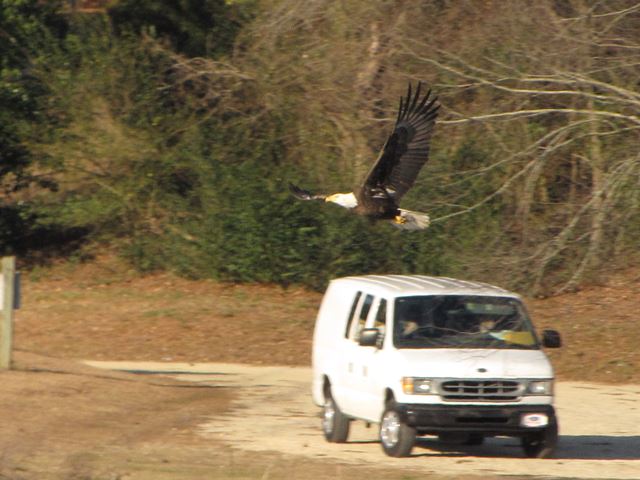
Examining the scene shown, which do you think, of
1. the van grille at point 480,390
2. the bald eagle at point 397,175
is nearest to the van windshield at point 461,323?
the van grille at point 480,390

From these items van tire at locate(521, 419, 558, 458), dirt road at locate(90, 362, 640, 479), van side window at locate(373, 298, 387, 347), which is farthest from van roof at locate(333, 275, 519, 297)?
dirt road at locate(90, 362, 640, 479)

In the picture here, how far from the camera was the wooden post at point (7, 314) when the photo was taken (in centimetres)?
1380

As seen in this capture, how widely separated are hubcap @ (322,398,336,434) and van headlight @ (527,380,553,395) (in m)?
2.10

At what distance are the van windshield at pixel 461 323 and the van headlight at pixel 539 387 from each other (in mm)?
452

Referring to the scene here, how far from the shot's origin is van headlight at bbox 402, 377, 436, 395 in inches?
390

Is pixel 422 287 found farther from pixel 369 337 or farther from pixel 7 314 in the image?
pixel 7 314

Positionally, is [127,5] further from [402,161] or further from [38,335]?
[402,161]

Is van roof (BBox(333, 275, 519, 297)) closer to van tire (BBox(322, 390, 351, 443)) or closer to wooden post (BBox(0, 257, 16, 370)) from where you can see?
van tire (BBox(322, 390, 351, 443))

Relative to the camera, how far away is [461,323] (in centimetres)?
1056

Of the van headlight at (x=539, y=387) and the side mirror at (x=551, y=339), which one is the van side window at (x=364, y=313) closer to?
the side mirror at (x=551, y=339)

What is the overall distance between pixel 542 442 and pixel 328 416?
2.18 m

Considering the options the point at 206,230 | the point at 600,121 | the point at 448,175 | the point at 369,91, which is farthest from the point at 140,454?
the point at 206,230

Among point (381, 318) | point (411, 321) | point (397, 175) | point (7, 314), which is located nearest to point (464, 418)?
point (411, 321)

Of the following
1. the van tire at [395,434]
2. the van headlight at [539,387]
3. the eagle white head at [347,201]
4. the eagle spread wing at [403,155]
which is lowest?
the van tire at [395,434]
